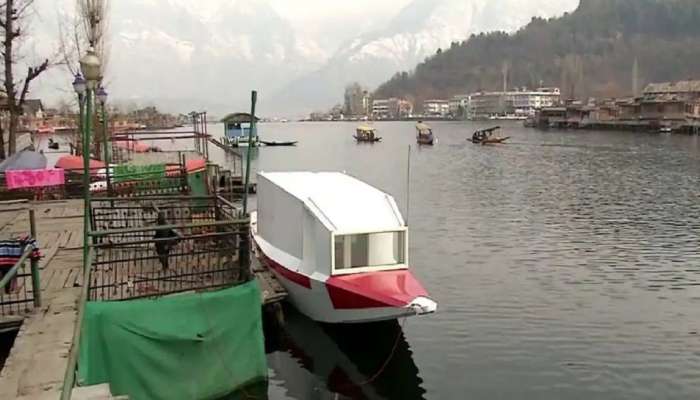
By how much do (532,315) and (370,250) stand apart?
7282 mm

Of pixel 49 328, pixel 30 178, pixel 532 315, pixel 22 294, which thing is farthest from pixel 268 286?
pixel 30 178

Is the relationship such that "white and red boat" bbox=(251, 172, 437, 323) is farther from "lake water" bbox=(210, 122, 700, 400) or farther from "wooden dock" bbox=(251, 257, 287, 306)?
"lake water" bbox=(210, 122, 700, 400)

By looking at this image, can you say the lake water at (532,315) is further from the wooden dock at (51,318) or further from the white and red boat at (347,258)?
the wooden dock at (51,318)

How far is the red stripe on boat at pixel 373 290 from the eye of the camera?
16281 mm

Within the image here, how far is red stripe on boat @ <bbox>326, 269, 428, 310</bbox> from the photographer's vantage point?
16281 millimetres

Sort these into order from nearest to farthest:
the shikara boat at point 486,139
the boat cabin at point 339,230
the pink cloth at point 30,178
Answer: the boat cabin at point 339,230
the pink cloth at point 30,178
the shikara boat at point 486,139

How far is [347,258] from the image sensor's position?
56.4ft

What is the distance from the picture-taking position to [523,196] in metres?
49.4

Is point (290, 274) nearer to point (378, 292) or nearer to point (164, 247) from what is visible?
point (378, 292)

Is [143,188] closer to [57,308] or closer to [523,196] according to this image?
[57,308]

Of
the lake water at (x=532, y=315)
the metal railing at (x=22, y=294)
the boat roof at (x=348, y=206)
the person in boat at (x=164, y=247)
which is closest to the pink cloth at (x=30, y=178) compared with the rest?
the person in boat at (x=164, y=247)

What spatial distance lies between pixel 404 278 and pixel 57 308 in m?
8.43

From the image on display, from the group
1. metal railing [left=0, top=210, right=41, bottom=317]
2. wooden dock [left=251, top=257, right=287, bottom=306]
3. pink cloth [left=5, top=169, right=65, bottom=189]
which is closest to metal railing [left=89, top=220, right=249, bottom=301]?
metal railing [left=0, top=210, right=41, bottom=317]

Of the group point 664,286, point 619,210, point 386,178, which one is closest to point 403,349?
point 664,286
